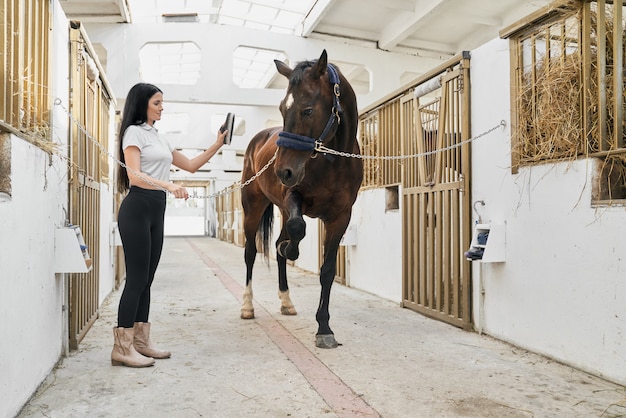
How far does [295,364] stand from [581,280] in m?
1.40

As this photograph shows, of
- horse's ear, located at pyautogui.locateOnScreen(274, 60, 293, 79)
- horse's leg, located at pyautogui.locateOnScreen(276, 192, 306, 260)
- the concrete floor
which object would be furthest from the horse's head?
the concrete floor

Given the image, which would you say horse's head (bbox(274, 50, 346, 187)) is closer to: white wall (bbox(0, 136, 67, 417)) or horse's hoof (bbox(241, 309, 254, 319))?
white wall (bbox(0, 136, 67, 417))

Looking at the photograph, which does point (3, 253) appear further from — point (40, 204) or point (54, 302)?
point (54, 302)

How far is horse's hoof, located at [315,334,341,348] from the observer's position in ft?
9.04

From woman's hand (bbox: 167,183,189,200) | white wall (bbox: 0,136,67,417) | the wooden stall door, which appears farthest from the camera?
A: the wooden stall door

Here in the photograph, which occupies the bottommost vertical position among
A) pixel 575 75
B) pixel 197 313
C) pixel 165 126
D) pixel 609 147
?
pixel 197 313

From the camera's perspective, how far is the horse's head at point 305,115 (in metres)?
2.54

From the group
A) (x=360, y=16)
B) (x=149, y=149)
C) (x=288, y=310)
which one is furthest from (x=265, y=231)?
(x=360, y=16)

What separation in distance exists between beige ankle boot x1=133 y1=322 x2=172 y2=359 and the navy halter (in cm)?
117

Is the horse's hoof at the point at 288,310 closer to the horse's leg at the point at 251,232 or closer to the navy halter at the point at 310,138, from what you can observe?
the horse's leg at the point at 251,232

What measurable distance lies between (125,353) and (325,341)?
104 cm

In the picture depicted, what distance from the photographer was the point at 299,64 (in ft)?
9.02

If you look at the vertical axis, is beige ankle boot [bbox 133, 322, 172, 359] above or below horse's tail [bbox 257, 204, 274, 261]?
below

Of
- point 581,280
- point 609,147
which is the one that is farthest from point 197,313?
point 609,147
